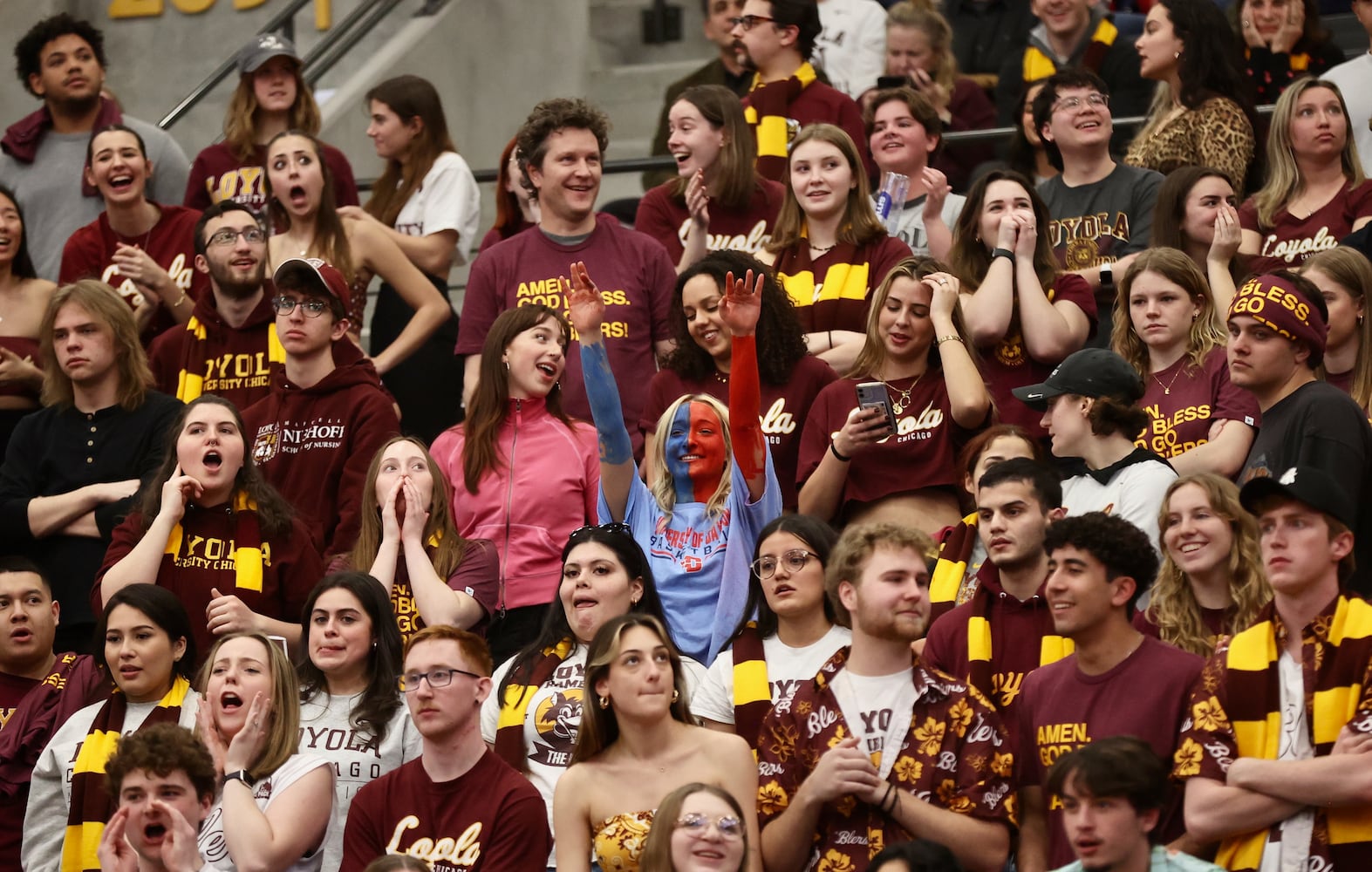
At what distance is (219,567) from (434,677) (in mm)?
1588

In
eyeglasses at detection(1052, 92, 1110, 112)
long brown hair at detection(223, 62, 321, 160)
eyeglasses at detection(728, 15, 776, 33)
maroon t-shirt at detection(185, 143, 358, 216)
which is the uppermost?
eyeglasses at detection(728, 15, 776, 33)

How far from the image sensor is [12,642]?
796cm

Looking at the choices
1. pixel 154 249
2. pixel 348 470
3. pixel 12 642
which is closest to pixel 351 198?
pixel 154 249

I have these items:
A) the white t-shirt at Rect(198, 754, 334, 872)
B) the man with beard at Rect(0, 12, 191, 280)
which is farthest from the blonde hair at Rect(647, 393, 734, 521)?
the man with beard at Rect(0, 12, 191, 280)

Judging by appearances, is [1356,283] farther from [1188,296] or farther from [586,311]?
[586,311]

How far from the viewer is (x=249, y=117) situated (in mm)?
10641

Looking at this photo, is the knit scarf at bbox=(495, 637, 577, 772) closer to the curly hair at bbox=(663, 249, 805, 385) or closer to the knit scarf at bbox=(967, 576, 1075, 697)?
the knit scarf at bbox=(967, 576, 1075, 697)

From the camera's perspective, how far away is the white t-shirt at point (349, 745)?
7.05 meters

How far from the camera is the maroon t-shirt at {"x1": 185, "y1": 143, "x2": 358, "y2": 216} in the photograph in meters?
10.5

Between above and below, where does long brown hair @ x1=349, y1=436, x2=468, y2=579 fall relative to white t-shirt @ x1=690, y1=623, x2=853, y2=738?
above

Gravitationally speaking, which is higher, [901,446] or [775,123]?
[775,123]

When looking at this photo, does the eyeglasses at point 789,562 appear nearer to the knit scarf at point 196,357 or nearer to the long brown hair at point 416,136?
the knit scarf at point 196,357

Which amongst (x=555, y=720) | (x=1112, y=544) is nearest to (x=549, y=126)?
(x=555, y=720)

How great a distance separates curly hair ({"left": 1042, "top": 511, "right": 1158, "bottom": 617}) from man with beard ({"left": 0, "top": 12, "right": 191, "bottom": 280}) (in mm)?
5936
